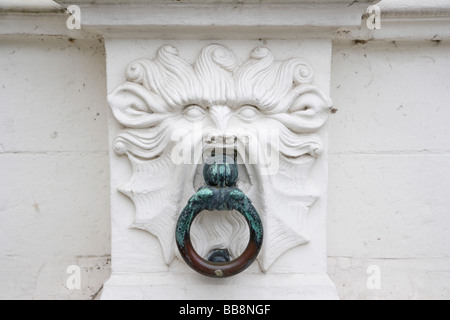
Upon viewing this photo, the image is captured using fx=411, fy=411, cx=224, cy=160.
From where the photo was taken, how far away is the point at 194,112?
0.85 m

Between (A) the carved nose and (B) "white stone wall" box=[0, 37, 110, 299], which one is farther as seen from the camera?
(B) "white stone wall" box=[0, 37, 110, 299]

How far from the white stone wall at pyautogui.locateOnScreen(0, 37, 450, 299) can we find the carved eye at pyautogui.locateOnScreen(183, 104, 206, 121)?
10.4 inches

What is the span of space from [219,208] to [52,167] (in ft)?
1.56

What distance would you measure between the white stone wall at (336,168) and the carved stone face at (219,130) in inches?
6.8

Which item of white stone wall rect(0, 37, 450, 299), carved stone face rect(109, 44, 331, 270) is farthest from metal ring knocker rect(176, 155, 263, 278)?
white stone wall rect(0, 37, 450, 299)

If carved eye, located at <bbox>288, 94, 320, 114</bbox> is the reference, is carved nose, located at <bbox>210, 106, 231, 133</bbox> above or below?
below

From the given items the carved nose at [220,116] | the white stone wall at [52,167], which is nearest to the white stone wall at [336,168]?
the white stone wall at [52,167]

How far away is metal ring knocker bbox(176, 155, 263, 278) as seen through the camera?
800 mm

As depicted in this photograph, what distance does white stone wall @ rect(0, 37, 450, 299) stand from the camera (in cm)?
100

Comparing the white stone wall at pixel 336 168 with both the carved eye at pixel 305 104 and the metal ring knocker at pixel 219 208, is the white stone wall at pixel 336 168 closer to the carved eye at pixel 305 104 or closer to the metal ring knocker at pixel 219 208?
the carved eye at pixel 305 104

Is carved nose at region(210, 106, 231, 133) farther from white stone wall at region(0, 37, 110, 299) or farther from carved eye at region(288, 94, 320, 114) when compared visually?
white stone wall at region(0, 37, 110, 299)

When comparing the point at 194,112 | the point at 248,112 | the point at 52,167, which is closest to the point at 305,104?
the point at 248,112

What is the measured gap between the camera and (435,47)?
1.00 m

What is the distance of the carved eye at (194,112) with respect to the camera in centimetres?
85
